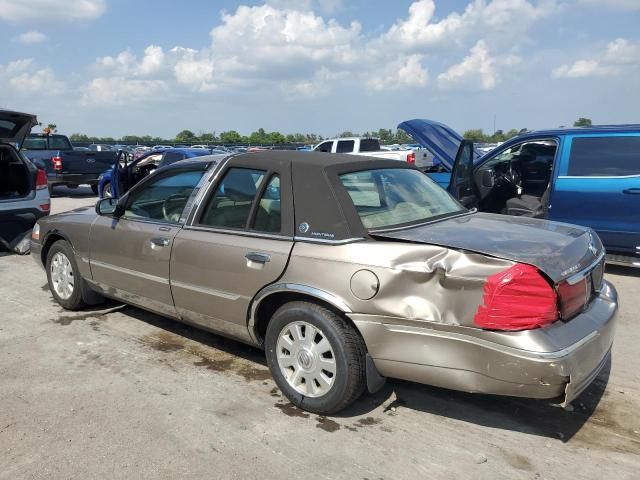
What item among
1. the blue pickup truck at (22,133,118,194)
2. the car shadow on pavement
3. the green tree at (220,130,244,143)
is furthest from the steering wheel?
the green tree at (220,130,244,143)

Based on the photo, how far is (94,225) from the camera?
15.6 feet

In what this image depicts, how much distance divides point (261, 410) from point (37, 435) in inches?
49.6

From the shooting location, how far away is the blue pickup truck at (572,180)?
20.4 feet

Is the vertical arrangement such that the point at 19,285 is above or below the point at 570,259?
below

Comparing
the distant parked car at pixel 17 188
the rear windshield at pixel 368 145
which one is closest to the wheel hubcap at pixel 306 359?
the distant parked car at pixel 17 188

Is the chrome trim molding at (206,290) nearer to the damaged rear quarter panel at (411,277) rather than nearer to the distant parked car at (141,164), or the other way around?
the damaged rear quarter panel at (411,277)

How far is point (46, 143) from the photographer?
16.8 m

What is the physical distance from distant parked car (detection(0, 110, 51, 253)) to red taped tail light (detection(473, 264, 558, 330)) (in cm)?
668

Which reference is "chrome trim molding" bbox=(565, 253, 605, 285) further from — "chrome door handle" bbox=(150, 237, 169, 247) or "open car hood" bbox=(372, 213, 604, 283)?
"chrome door handle" bbox=(150, 237, 169, 247)

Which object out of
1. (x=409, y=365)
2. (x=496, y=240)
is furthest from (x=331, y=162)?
(x=409, y=365)

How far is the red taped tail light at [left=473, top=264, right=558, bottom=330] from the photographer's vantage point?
8.68 ft

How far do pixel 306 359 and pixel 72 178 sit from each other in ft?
47.0

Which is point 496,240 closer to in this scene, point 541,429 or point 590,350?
point 590,350

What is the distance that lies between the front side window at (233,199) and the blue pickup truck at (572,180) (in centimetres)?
357
